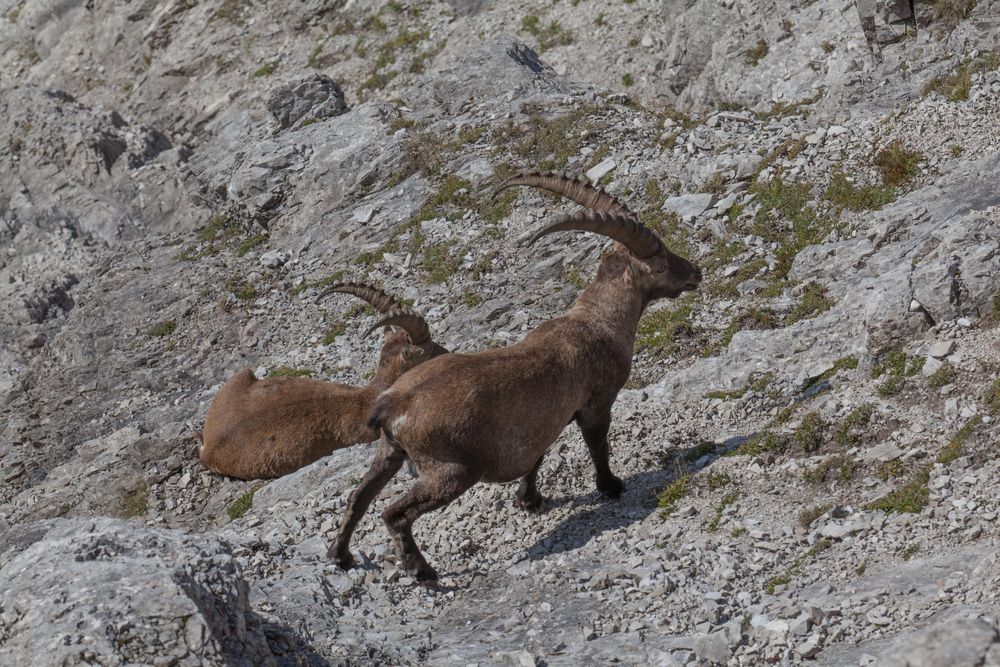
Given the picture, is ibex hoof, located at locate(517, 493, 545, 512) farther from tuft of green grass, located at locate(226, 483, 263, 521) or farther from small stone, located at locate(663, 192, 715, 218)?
small stone, located at locate(663, 192, 715, 218)

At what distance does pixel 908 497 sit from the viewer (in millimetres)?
9109

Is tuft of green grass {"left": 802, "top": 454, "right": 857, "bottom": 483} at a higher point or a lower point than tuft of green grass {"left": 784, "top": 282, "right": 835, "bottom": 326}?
higher

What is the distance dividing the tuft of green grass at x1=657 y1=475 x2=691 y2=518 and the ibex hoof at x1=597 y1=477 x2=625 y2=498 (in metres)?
0.55

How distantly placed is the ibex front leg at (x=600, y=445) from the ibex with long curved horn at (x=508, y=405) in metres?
0.01

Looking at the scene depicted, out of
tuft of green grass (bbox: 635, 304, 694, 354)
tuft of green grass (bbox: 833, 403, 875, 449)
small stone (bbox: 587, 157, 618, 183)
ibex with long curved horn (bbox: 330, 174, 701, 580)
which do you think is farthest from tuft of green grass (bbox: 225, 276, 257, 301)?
tuft of green grass (bbox: 833, 403, 875, 449)

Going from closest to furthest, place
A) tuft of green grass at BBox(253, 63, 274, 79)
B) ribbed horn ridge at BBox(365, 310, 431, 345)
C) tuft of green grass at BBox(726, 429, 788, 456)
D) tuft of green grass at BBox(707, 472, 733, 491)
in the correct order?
tuft of green grass at BBox(707, 472, 733, 491)
tuft of green grass at BBox(726, 429, 788, 456)
ribbed horn ridge at BBox(365, 310, 431, 345)
tuft of green grass at BBox(253, 63, 274, 79)

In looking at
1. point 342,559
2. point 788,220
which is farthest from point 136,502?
point 788,220

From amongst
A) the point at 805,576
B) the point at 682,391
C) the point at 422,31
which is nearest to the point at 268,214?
the point at 422,31

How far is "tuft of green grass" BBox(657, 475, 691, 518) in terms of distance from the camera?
35.4 feet

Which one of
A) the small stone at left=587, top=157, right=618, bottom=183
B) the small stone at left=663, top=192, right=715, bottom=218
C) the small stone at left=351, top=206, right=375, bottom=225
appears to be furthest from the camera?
the small stone at left=351, top=206, right=375, bottom=225

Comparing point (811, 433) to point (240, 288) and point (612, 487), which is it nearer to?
point (612, 487)

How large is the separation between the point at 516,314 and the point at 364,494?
7.57 m

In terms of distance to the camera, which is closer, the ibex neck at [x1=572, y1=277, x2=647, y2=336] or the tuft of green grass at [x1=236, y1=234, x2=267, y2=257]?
the ibex neck at [x1=572, y1=277, x2=647, y2=336]

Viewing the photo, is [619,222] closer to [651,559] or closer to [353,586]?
[651,559]
